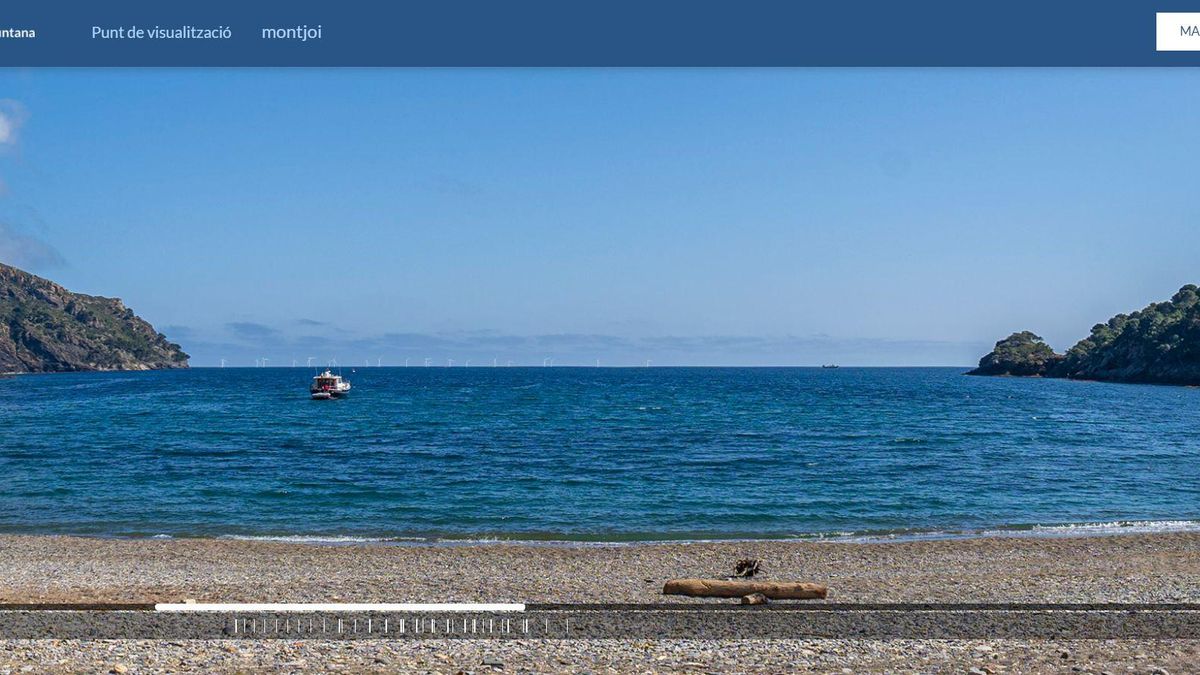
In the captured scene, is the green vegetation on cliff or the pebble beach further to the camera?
the green vegetation on cliff

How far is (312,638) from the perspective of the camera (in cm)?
1173

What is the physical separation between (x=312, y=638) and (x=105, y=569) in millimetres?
10192

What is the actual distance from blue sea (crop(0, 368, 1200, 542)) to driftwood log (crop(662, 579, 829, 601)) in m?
9.67

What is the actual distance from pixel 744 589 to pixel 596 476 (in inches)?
910

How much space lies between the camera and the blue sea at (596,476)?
27.7 metres

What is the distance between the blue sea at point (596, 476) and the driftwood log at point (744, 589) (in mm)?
9674

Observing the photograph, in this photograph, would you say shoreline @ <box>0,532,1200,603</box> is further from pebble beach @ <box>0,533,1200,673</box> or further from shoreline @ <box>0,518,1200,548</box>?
shoreline @ <box>0,518,1200,548</box>

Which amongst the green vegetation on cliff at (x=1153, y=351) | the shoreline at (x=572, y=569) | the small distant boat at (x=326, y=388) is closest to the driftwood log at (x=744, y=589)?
the shoreline at (x=572, y=569)

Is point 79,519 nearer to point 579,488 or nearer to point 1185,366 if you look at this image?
point 579,488

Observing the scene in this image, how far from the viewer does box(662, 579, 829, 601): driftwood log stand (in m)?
14.2

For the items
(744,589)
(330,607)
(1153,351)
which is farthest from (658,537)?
(1153,351)

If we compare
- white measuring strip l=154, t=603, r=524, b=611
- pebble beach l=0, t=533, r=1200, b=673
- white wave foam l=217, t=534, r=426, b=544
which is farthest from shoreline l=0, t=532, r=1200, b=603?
white measuring strip l=154, t=603, r=524, b=611

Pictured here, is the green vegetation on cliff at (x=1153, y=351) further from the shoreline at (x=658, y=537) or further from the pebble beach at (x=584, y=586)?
the pebble beach at (x=584, y=586)

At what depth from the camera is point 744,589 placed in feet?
48.3
